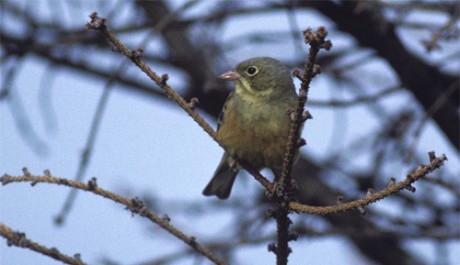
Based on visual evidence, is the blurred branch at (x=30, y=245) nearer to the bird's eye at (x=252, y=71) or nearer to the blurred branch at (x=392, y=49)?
the bird's eye at (x=252, y=71)

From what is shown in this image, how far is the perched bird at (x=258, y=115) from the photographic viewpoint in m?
3.45

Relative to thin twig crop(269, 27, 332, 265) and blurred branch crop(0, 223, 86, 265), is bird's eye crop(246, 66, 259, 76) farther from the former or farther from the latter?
blurred branch crop(0, 223, 86, 265)

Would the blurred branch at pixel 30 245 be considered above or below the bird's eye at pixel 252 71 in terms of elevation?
below

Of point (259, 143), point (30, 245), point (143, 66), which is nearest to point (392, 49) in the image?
point (259, 143)

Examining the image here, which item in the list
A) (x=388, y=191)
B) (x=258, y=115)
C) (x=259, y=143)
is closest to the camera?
(x=388, y=191)

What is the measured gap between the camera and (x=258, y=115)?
3.56 meters

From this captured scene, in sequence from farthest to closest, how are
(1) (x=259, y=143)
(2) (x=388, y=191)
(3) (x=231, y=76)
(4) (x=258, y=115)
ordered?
(3) (x=231, y=76) → (4) (x=258, y=115) → (1) (x=259, y=143) → (2) (x=388, y=191)

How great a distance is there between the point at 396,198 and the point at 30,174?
3.28 metres

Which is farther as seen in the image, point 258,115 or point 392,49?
point 392,49

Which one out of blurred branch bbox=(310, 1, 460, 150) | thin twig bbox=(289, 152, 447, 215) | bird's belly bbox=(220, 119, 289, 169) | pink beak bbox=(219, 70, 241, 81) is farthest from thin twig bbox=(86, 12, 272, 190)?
blurred branch bbox=(310, 1, 460, 150)

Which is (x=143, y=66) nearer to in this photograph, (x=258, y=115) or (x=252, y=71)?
(x=258, y=115)

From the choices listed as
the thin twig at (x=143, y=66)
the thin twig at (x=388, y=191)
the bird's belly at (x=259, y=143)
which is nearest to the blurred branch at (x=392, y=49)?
the bird's belly at (x=259, y=143)

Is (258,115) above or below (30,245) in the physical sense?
above

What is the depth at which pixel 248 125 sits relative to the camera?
3.52 m
